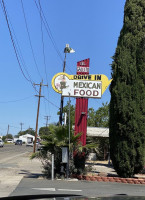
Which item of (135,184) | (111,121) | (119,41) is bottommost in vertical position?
(135,184)

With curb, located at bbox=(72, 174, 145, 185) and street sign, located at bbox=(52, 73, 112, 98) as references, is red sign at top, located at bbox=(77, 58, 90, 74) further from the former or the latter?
curb, located at bbox=(72, 174, 145, 185)

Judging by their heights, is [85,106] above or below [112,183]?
above

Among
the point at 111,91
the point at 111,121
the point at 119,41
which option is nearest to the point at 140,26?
the point at 119,41

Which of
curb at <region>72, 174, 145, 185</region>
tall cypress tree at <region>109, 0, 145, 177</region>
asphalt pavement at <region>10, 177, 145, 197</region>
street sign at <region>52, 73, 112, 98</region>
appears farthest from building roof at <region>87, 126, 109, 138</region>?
asphalt pavement at <region>10, 177, 145, 197</region>

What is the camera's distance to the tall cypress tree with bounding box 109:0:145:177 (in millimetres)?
11773

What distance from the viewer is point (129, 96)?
12.1 metres

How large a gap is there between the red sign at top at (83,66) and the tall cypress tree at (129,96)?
6.09 ft

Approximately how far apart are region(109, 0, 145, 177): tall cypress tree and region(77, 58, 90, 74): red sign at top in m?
1.86

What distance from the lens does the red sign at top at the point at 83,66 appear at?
47.7ft

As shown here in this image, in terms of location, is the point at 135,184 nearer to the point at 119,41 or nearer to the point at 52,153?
the point at 52,153

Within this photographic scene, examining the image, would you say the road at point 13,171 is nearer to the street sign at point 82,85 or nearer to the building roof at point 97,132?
the street sign at point 82,85

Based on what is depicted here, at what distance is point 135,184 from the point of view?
11.2 meters

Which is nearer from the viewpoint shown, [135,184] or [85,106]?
[135,184]

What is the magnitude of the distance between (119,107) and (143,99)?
1.08m
